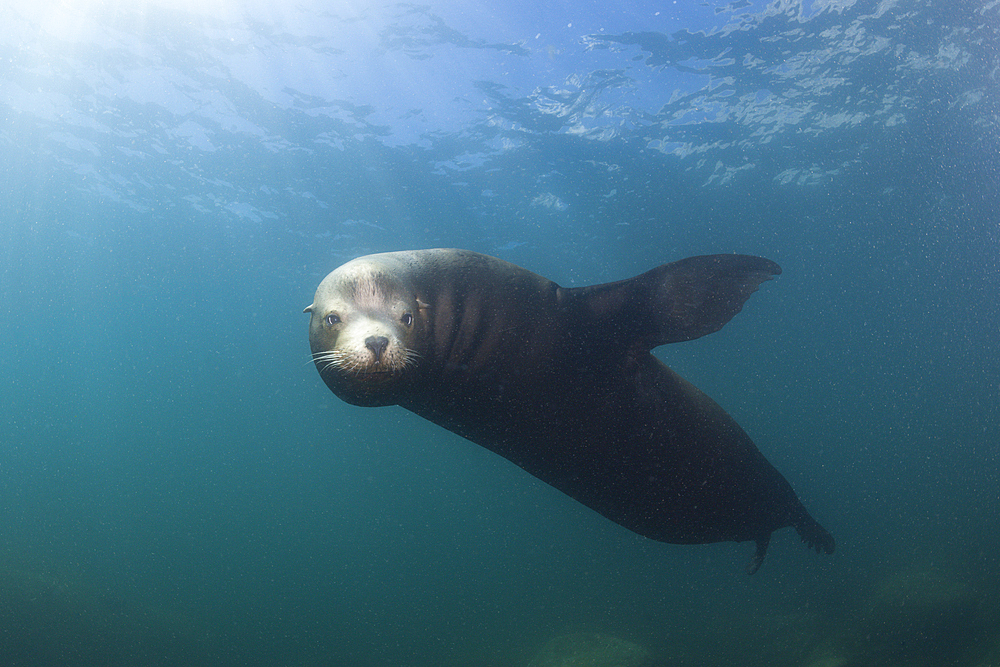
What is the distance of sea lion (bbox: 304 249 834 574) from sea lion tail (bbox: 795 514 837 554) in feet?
5.43

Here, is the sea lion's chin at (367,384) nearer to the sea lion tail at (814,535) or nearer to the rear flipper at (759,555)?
the rear flipper at (759,555)

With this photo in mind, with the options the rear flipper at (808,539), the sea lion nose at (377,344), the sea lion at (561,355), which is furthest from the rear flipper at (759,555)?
the sea lion nose at (377,344)

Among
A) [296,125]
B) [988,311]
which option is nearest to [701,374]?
[988,311]

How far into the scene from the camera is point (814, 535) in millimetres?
4375

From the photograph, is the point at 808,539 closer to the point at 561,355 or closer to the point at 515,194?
the point at 561,355

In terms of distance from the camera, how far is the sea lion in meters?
2.58

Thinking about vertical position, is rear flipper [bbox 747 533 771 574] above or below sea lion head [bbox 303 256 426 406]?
below

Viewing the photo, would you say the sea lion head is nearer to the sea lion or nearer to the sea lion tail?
the sea lion

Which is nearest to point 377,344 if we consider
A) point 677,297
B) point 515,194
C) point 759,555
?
point 677,297

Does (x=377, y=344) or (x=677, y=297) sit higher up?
(x=677, y=297)

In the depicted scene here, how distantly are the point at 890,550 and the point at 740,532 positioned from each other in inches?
753

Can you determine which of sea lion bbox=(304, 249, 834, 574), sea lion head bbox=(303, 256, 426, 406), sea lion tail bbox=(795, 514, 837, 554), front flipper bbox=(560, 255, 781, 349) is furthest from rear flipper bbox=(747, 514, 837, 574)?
sea lion head bbox=(303, 256, 426, 406)

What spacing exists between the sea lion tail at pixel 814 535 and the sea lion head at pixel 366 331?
13.0 ft

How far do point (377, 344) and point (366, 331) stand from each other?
13 cm
